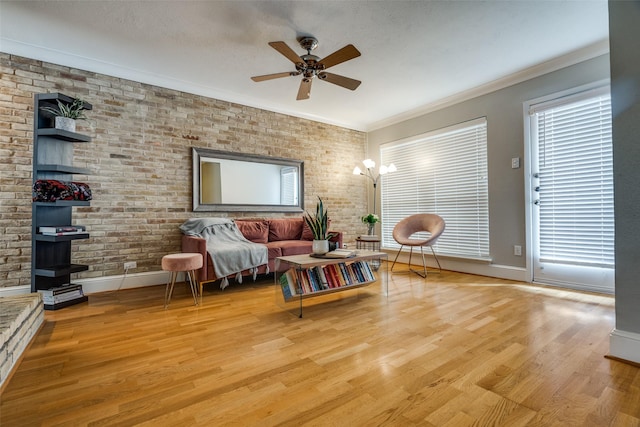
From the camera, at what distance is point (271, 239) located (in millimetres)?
4418

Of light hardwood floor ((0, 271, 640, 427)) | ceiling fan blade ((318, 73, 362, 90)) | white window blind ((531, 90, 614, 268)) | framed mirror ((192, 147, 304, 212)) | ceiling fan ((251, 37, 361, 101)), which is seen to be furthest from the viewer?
framed mirror ((192, 147, 304, 212))

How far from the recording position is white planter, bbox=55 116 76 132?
2.79 metres

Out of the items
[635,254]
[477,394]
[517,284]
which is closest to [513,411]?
[477,394]

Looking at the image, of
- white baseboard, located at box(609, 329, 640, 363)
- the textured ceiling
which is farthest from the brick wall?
white baseboard, located at box(609, 329, 640, 363)

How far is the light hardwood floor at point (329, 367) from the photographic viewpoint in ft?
4.07

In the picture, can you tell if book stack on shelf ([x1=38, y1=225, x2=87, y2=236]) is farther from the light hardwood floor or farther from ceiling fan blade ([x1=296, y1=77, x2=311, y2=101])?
ceiling fan blade ([x1=296, y1=77, x2=311, y2=101])

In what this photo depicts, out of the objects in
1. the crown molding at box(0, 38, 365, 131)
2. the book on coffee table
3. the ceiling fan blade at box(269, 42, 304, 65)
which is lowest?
the book on coffee table

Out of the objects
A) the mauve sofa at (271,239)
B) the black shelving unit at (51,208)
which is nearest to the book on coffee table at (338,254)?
the mauve sofa at (271,239)

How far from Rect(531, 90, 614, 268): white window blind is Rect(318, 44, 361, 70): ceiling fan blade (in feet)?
8.25

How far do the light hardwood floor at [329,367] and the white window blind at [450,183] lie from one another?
1.61m

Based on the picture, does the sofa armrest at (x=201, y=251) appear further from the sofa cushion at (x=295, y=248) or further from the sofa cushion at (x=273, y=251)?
the sofa cushion at (x=295, y=248)

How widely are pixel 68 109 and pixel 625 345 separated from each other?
467cm

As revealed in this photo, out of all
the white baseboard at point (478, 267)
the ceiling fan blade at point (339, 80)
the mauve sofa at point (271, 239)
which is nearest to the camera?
the ceiling fan blade at point (339, 80)

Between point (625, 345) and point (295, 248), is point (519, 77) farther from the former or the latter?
point (295, 248)
